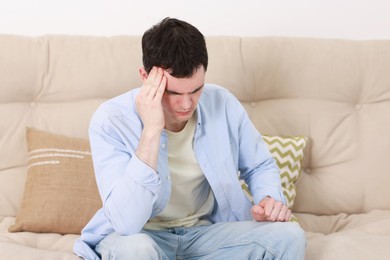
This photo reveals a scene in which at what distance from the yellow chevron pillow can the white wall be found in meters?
0.60

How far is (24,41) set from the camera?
242cm

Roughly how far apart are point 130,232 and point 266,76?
97cm

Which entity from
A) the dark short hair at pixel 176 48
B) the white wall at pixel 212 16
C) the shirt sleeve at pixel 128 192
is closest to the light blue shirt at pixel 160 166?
the shirt sleeve at pixel 128 192

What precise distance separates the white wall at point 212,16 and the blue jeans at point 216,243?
1.10 m

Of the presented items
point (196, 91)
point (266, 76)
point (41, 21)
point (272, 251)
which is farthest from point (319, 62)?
point (41, 21)

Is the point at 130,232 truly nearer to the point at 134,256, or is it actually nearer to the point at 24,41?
the point at 134,256

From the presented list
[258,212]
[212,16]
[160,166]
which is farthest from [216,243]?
[212,16]

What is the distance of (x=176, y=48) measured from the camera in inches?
68.1

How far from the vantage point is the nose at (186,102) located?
1775 mm

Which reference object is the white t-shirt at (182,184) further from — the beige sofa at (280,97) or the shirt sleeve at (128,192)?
the beige sofa at (280,97)

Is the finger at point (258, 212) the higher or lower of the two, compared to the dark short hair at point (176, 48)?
lower

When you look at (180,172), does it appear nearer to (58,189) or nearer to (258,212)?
(258,212)

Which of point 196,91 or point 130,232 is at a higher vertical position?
point 196,91

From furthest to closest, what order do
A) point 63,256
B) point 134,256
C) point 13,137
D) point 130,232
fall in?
1. point 13,137
2. point 63,256
3. point 130,232
4. point 134,256
